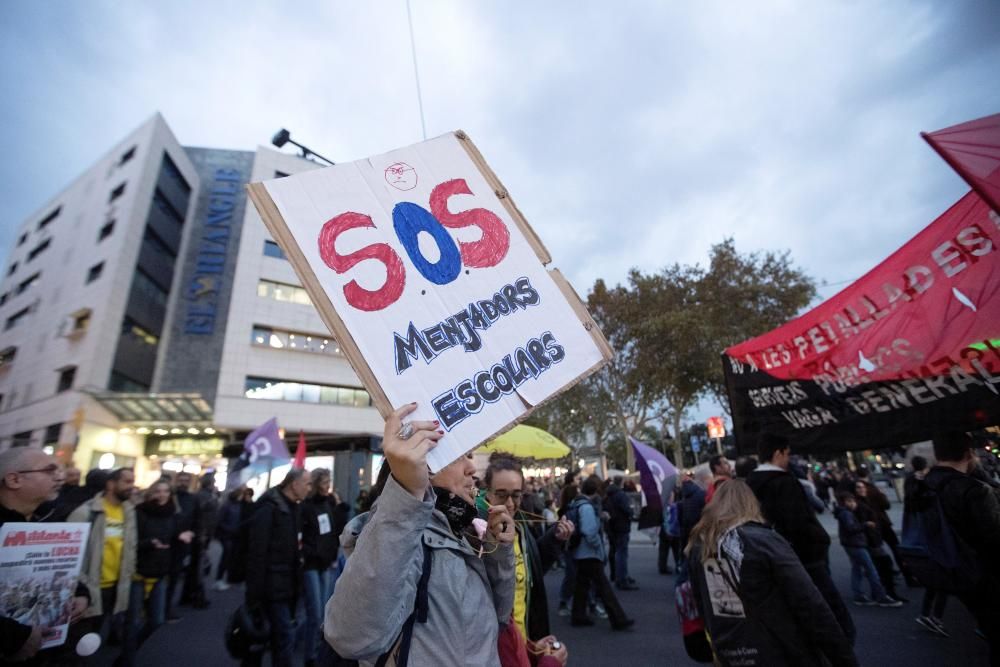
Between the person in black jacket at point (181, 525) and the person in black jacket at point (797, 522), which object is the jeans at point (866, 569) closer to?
the person in black jacket at point (797, 522)

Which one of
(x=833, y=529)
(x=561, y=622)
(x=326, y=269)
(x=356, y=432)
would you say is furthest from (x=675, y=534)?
(x=356, y=432)

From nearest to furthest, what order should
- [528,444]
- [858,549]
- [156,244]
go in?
[858,549]
[528,444]
[156,244]

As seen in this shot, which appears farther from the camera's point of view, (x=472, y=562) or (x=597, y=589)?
(x=597, y=589)

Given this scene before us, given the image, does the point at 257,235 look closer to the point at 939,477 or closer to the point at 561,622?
the point at 561,622

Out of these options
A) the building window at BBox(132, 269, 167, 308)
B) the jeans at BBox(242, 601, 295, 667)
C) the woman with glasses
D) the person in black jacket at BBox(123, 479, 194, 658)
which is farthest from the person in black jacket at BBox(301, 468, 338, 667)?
the building window at BBox(132, 269, 167, 308)

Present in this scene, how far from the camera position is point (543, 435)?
1198cm

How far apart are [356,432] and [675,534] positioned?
1865 centimetres

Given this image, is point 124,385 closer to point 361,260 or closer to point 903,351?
point 361,260

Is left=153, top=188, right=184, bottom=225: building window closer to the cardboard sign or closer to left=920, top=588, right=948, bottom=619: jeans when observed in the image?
the cardboard sign

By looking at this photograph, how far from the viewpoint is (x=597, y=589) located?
649 cm

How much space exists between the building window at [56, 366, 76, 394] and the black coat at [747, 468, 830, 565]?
93.7ft

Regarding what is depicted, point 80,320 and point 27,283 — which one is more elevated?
point 27,283

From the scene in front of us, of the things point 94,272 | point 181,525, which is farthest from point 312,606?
point 94,272

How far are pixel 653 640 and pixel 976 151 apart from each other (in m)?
5.79
